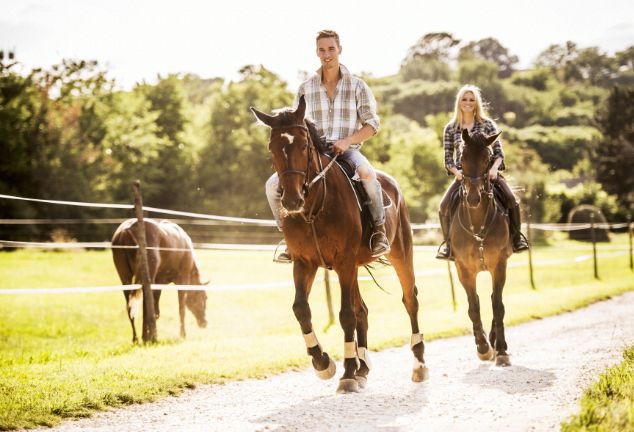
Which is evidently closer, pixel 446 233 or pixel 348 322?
pixel 348 322

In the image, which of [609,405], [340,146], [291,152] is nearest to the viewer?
[609,405]

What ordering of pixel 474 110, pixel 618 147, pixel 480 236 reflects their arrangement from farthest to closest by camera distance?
pixel 618 147 → pixel 474 110 → pixel 480 236

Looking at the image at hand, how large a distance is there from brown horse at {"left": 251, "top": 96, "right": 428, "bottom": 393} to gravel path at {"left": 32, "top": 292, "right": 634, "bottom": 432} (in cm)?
39

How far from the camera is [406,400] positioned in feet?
20.9

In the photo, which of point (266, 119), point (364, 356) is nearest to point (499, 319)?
point (364, 356)

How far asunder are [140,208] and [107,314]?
7687 millimetres

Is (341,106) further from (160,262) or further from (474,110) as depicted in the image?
(160,262)

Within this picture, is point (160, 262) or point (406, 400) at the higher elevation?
point (160, 262)

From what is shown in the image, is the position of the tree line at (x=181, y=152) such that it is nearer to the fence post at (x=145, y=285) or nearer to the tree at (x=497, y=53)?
the fence post at (x=145, y=285)

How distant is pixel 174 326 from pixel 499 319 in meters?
10.0

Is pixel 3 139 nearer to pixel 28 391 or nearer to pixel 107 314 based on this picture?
pixel 107 314

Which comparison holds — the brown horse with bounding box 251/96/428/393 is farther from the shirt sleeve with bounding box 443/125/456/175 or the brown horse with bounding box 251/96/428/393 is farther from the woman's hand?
the shirt sleeve with bounding box 443/125/456/175

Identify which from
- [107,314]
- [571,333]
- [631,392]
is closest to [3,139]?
[107,314]

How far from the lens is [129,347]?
10.8 metres
